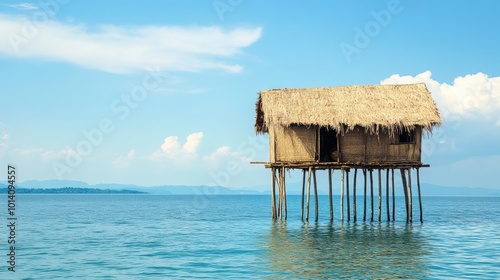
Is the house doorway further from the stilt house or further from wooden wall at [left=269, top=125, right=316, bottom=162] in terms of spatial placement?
wooden wall at [left=269, top=125, right=316, bottom=162]

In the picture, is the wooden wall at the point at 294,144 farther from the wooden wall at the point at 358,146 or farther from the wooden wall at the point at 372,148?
the wooden wall at the point at 372,148

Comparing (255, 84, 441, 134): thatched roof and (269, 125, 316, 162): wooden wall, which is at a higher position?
(255, 84, 441, 134): thatched roof

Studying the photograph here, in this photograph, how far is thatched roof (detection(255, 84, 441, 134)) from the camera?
86.1ft

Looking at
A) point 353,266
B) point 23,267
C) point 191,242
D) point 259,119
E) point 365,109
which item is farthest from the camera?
point 259,119

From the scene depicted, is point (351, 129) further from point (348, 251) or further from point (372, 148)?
point (348, 251)

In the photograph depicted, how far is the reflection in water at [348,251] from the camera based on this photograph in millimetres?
17141

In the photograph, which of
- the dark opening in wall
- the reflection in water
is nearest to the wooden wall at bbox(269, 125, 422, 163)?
the dark opening in wall

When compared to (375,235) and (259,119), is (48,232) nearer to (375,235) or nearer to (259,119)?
(259,119)

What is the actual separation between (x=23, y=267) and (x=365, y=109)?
51.1 ft

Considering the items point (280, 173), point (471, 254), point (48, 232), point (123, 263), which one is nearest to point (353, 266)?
point (471, 254)

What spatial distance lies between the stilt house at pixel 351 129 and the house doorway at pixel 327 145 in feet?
0.16

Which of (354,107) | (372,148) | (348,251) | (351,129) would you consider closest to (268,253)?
(348,251)

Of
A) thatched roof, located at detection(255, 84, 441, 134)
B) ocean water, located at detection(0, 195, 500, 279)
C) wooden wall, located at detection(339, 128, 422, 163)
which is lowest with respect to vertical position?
ocean water, located at detection(0, 195, 500, 279)

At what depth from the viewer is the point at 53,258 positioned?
20.9m
